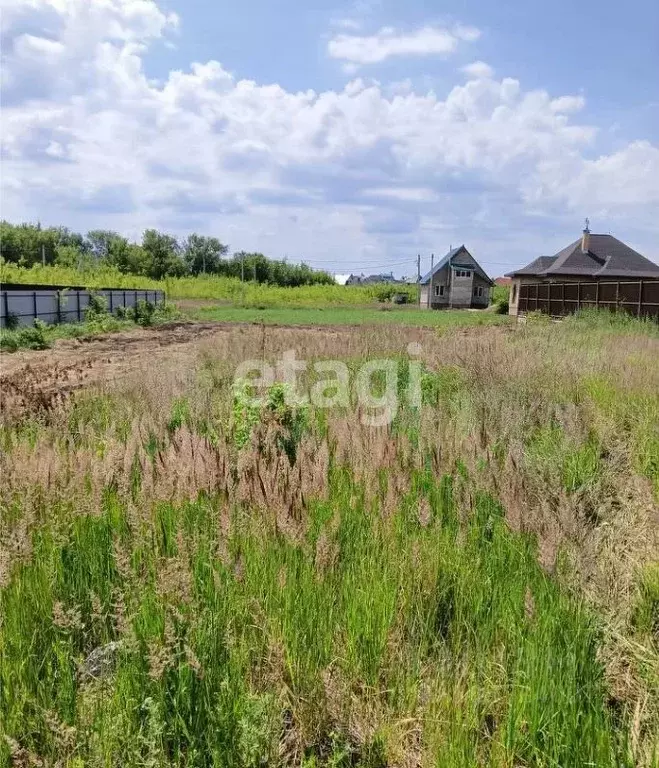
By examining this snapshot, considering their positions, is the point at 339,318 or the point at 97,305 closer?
the point at 97,305

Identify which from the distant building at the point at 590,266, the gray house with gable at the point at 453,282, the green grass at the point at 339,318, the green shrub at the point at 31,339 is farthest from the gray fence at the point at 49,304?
the gray house with gable at the point at 453,282

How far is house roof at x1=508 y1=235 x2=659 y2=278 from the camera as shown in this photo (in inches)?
1455

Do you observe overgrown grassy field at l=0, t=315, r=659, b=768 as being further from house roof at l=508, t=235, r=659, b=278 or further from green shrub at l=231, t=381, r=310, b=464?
house roof at l=508, t=235, r=659, b=278

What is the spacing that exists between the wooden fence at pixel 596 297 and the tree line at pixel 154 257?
1388 inches

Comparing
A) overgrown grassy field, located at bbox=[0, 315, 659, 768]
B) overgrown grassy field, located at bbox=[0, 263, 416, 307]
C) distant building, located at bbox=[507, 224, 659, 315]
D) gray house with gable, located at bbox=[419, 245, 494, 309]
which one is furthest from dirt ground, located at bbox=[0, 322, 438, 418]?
gray house with gable, located at bbox=[419, 245, 494, 309]

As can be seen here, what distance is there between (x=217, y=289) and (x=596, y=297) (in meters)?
37.0

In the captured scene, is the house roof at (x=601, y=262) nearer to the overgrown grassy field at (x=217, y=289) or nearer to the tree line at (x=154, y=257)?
the overgrown grassy field at (x=217, y=289)

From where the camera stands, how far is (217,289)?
2142 inches

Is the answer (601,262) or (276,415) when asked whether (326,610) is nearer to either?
(276,415)

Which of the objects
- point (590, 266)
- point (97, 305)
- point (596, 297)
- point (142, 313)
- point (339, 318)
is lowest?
point (339, 318)

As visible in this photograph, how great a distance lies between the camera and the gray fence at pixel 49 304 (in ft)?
64.7

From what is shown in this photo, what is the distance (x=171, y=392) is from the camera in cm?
565

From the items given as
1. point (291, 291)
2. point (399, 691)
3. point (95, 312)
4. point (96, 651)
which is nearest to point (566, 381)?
point (399, 691)

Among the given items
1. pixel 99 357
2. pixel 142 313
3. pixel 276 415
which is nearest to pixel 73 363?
pixel 99 357
